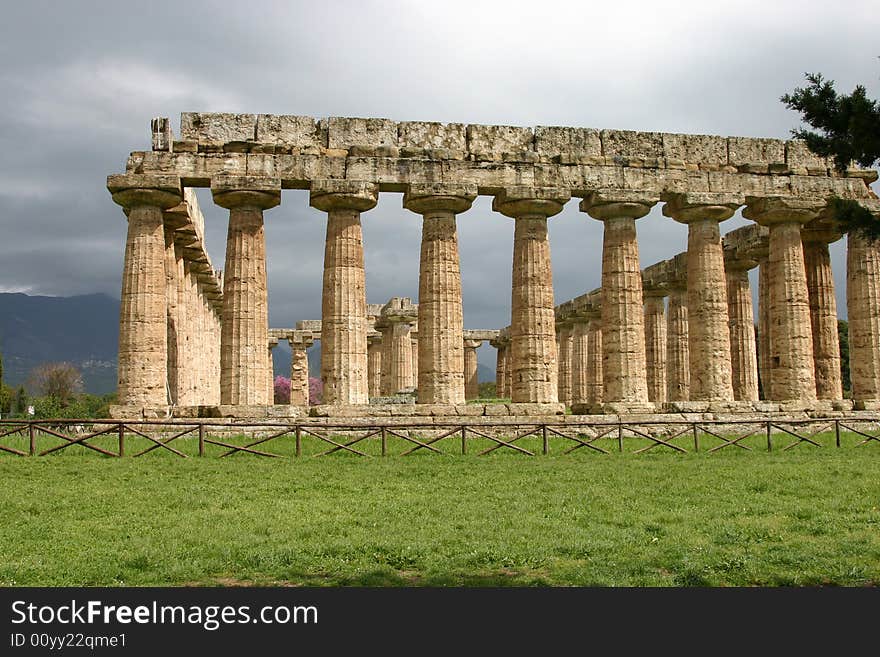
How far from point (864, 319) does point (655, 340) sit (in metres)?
13.0

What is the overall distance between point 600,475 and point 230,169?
726 inches

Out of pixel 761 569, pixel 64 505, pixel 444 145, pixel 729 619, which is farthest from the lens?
pixel 444 145

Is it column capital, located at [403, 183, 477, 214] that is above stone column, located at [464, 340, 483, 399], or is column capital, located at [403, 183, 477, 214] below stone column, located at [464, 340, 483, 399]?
above

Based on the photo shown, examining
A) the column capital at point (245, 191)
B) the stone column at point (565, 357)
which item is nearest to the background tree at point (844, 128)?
the column capital at point (245, 191)

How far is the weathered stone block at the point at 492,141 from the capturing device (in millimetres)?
31875

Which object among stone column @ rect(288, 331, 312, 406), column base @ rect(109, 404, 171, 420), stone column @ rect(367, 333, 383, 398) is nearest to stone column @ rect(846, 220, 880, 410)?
column base @ rect(109, 404, 171, 420)

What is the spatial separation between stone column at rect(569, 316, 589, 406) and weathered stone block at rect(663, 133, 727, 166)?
2255cm

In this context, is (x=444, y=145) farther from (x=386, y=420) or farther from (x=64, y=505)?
(x=64, y=505)

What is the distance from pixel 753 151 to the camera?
34125mm

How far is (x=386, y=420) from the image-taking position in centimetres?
2939

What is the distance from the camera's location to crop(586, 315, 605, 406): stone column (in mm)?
50625

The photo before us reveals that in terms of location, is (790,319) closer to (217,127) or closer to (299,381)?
(217,127)

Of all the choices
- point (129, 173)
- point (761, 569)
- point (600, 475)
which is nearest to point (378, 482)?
point (600, 475)

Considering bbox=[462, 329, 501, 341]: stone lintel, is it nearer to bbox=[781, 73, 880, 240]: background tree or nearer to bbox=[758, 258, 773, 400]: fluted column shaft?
bbox=[758, 258, 773, 400]: fluted column shaft
